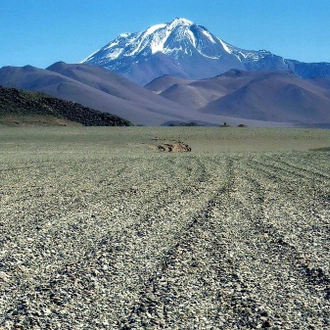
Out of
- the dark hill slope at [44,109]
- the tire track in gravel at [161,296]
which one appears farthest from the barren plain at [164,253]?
the dark hill slope at [44,109]

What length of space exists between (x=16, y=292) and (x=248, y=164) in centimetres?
1690

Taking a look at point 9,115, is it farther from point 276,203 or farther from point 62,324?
point 62,324

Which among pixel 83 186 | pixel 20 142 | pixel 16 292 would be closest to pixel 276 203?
pixel 83 186

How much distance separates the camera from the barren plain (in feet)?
18.5

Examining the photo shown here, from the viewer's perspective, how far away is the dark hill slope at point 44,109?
58.2m

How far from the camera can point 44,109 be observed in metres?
59.8

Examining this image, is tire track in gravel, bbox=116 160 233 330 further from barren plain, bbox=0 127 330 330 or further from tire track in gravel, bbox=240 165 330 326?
tire track in gravel, bbox=240 165 330 326

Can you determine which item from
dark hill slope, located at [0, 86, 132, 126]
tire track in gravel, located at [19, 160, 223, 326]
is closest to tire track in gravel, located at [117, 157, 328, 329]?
tire track in gravel, located at [19, 160, 223, 326]

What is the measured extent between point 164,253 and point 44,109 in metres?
53.5

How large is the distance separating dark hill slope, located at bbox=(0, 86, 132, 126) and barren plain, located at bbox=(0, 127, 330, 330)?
42722mm

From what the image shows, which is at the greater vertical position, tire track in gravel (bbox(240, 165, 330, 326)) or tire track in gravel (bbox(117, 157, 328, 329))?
tire track in gravel (bbox(240, 165, 330, 326))

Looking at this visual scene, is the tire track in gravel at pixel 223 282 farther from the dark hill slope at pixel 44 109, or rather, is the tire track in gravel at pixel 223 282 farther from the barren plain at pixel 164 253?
the dark hill slope at pixel 44 109

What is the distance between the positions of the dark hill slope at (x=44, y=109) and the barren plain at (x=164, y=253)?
140ft

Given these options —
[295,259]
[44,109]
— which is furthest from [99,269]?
[44,109]
